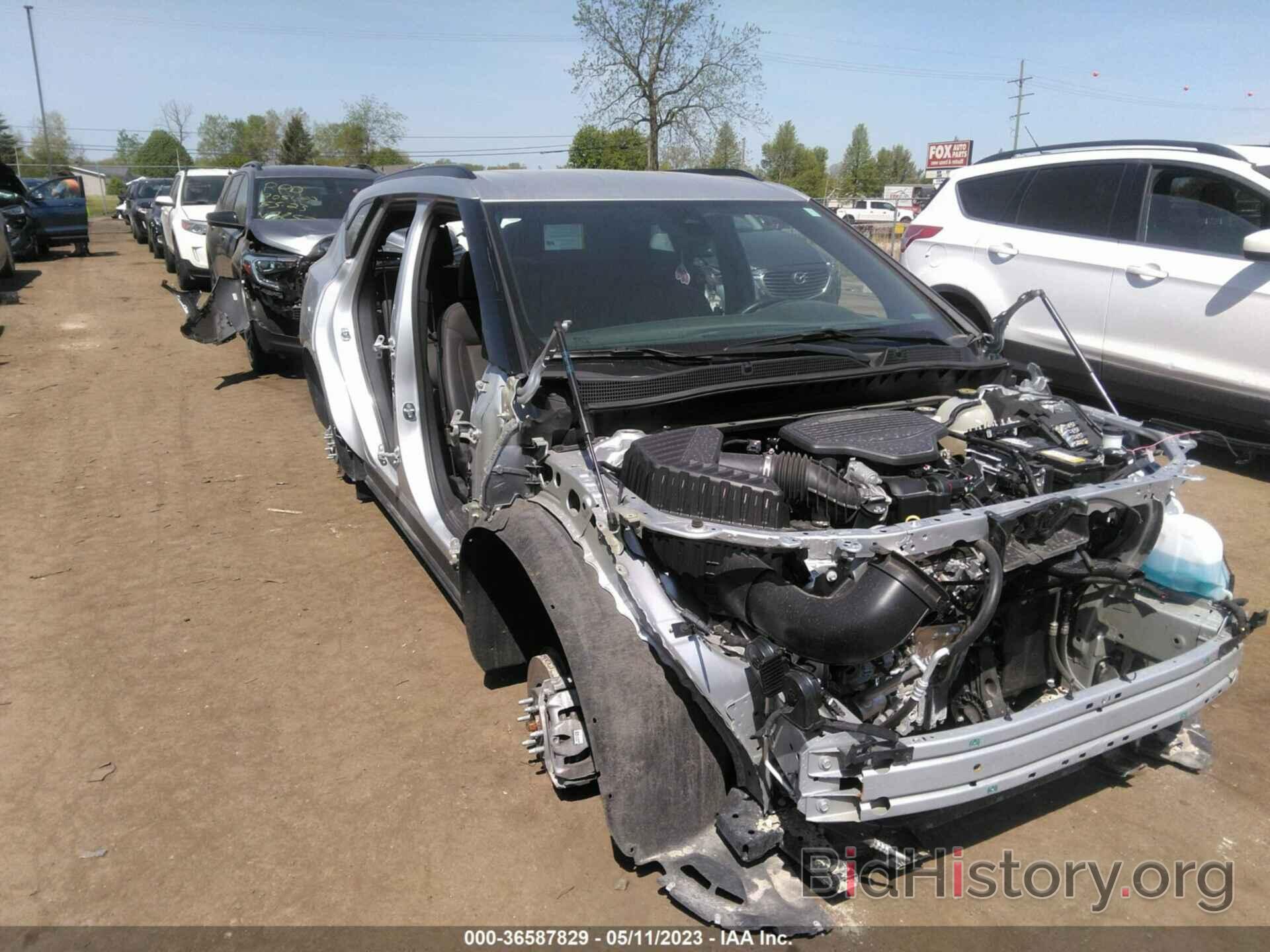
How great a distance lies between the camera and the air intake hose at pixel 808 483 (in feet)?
8.66

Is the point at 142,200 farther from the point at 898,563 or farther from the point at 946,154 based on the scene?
the point at 946,154

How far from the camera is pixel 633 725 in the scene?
239cm

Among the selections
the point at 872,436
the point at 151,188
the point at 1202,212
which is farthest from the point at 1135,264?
the point at 151,188

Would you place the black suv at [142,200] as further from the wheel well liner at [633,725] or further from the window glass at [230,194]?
the wheel well liner at [633,725]

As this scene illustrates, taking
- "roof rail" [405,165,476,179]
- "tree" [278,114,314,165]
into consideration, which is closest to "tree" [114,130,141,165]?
"tree" [278,114,314,165]

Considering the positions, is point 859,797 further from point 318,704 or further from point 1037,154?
point 1037,154

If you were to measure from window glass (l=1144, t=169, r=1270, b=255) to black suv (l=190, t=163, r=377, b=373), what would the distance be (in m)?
5.85

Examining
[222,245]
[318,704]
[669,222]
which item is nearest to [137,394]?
[222,245]

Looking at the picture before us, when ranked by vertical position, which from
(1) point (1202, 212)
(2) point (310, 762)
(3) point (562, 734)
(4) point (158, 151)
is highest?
(4) point (158, 151)

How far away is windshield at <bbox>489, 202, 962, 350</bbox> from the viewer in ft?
10.8

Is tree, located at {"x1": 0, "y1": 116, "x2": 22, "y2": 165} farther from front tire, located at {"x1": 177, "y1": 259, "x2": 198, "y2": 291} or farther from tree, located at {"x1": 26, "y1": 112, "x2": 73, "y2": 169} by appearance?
front tire, located at {"x1": 177, "y1": 259, "x2": 198, "y2": 291}

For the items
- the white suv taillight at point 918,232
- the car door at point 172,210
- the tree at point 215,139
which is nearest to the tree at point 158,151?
the tree at point 215,139

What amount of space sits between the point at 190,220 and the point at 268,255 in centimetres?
666

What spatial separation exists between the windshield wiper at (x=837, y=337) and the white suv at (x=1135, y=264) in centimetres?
327
